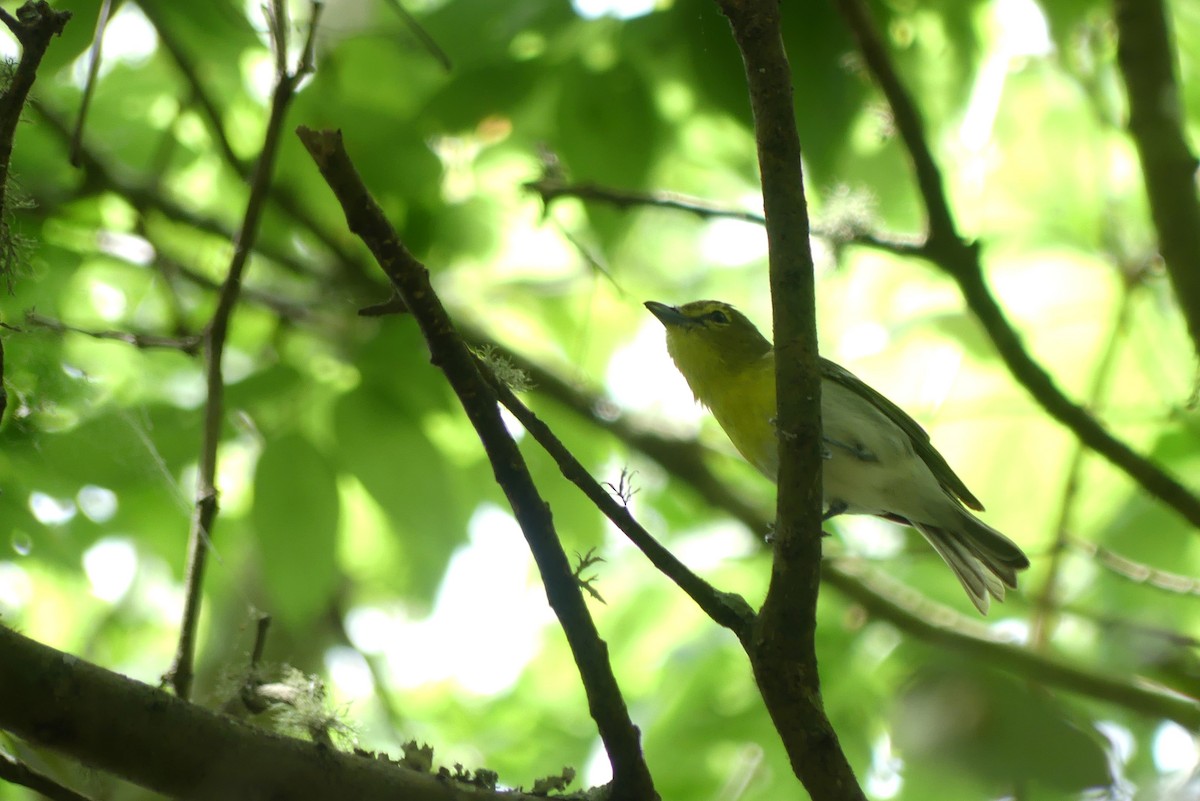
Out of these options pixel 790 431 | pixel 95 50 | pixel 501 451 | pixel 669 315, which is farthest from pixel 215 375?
pixel 669 315

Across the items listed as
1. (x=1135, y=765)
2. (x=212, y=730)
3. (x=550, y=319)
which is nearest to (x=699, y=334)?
(x=550, y=319)

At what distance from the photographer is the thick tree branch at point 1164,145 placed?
393 centimetres

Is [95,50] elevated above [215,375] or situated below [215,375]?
above

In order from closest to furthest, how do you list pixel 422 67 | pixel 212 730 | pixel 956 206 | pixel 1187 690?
pixel 212 730 → pixel 1187 690 → pixel 422 67 → pixel 956 206

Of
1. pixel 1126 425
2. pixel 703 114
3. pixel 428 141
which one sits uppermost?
pixel 1126 425

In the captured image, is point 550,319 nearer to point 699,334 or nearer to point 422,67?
point 699,334

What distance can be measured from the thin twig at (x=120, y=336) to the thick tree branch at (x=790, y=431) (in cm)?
176

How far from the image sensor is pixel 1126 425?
478 cm

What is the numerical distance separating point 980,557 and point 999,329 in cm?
106

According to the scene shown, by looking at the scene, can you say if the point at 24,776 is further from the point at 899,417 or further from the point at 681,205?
the point at 899,417

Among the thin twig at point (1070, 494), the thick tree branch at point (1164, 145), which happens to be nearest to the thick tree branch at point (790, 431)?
the thick tree branch at point (1164, 145)

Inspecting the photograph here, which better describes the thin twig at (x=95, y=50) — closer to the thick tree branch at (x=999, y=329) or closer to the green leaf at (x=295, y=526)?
the green leaf at (x=295, y=526)

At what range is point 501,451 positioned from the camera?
2.13 metres

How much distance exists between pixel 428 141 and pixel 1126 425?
3159mm
